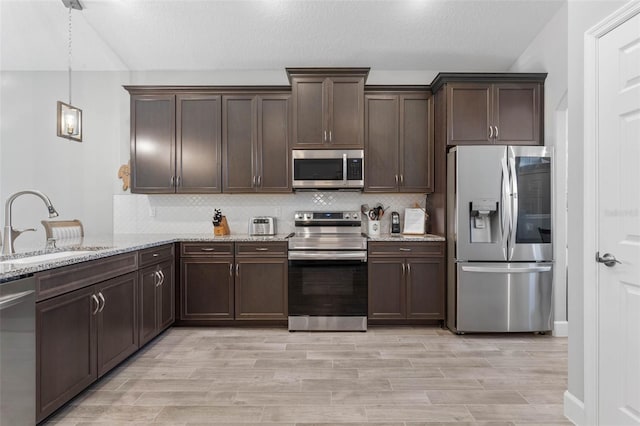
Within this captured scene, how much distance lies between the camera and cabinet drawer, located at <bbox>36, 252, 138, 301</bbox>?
1.98m

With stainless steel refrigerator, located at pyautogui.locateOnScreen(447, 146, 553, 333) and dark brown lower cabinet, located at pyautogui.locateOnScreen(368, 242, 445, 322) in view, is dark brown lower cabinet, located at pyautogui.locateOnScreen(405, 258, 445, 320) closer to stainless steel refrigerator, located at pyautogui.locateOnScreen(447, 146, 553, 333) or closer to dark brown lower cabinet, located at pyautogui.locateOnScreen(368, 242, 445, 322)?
dark brown lower cabinet, located at pyautogui.locateOnScreen(368, 242, 445, 322)

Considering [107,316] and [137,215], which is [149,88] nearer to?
[137,215]

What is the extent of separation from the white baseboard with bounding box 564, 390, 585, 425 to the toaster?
2.98 metres

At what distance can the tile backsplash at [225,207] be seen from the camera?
4363 millimetres

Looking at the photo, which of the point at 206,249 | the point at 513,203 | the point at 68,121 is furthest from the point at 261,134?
the point at 513,203

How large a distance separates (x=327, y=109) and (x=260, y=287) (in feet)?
6.59

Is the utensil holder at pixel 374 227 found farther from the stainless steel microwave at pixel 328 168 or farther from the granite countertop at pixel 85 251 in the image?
the stainless steel microwave at pixel 328 168

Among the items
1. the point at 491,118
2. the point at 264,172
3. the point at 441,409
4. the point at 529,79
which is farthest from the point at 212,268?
the point at 529,79

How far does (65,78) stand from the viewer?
450 cm

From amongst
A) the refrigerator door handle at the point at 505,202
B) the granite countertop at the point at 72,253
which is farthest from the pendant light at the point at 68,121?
the refrigerator door handle at the point at 505,202

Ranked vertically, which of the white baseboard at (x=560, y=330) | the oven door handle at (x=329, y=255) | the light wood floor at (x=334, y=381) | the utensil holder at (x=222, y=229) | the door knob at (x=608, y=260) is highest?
the utensil holder at (x=222, y=229)

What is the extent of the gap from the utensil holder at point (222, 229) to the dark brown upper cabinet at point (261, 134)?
0.55 meters

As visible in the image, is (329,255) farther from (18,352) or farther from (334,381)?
(18,352)

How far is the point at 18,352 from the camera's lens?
176 cm
